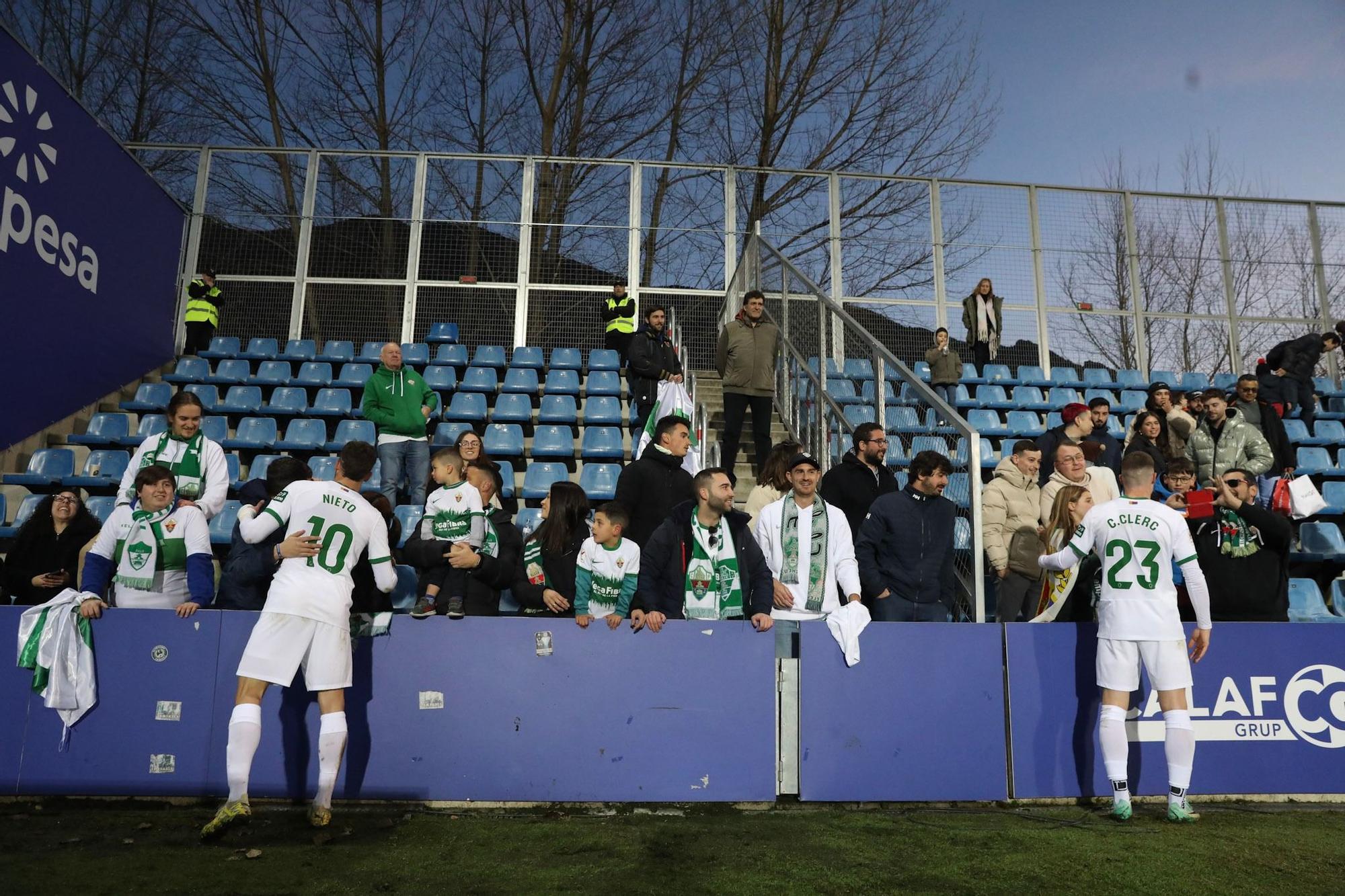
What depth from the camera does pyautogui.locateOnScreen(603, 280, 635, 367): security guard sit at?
12086 mm

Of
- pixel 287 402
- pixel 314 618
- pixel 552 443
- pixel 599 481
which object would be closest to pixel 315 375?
pixel 287 402

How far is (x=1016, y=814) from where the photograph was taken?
489cm

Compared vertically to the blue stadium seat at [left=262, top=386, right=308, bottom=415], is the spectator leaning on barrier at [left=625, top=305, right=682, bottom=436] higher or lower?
higher

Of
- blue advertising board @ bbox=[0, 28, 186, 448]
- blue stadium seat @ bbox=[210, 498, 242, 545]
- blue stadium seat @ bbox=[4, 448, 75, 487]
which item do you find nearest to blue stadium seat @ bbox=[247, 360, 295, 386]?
blue advertising board @ bbox=[0, 28, 186, 448]

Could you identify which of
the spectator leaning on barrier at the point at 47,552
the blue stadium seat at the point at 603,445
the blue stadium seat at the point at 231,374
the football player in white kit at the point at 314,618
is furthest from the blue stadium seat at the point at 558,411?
the football player in white kit at the point at 314,618

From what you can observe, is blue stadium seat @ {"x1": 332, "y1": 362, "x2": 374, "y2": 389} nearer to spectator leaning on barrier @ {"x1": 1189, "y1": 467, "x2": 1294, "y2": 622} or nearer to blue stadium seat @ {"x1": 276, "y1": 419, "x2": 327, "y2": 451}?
blue stadium seat @ {"x1": 276, "y1": 419, "x2": 327, "y2": 451}

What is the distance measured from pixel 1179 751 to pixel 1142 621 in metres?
0.65

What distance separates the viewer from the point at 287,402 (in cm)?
1047

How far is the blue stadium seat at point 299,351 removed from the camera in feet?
38.7

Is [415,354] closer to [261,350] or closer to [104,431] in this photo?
[261,350]

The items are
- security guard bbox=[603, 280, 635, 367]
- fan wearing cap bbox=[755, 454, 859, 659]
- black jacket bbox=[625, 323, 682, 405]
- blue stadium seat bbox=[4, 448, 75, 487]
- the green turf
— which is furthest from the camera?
security guard bbox=[603, 280, 635, 367]

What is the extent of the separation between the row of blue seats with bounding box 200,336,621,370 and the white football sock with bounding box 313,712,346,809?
765 cm

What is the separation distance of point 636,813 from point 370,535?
1917 millimetres

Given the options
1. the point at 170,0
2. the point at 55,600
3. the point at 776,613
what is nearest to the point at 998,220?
the point at 776,613
